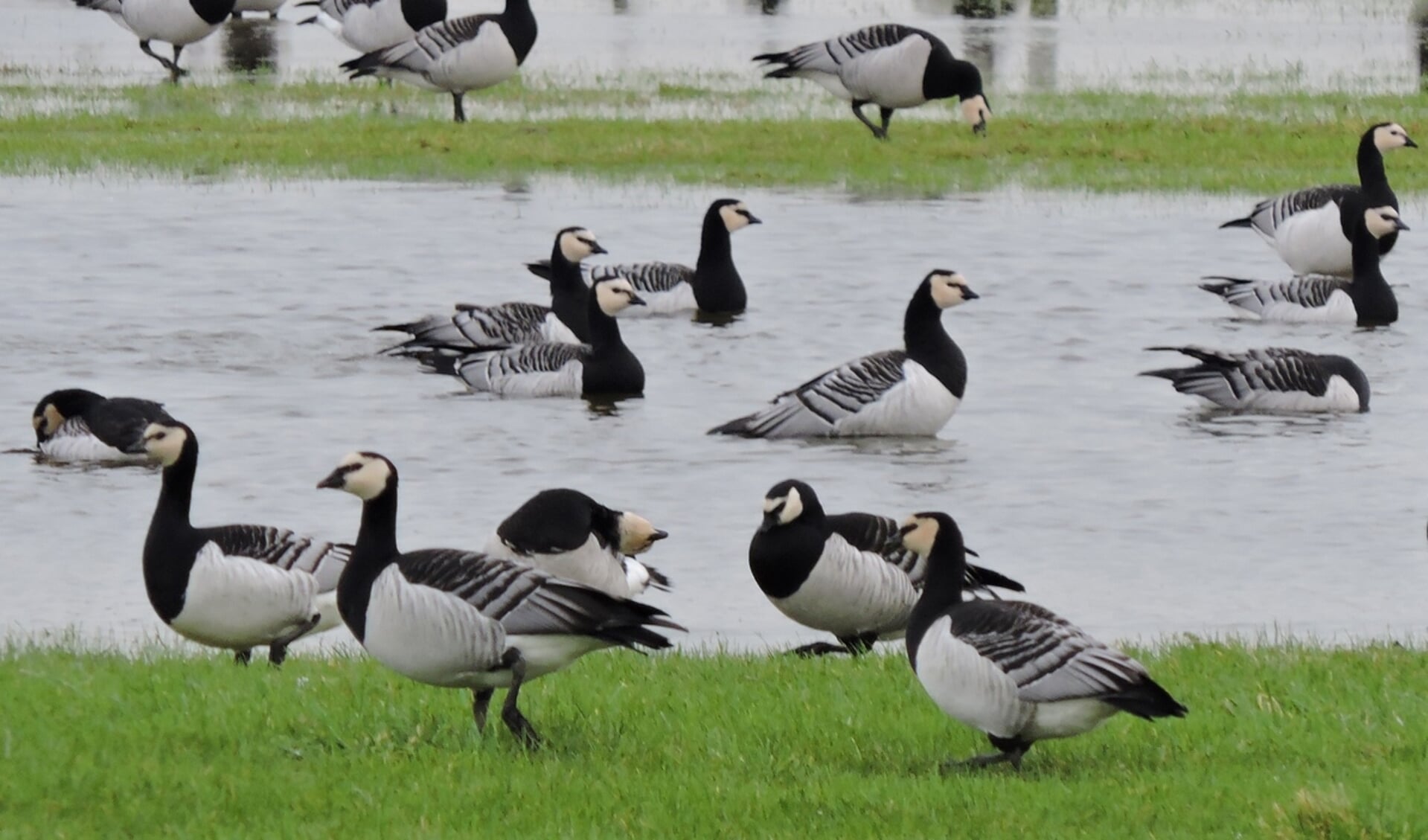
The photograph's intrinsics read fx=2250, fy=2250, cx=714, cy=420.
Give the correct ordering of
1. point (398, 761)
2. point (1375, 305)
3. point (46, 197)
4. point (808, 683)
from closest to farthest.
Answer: point (398, 761), point (808, 683), point (1375, 305), point (46, 197)

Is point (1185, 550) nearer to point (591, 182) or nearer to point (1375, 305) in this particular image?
point (1375, 305)

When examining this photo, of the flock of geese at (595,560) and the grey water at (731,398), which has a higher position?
the flock of geese at (595,560)

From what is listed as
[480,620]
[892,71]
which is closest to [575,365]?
[480,620]

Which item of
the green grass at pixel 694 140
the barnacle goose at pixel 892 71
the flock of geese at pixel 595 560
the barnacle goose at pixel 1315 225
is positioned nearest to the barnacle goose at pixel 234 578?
the flock of geese at pixel 595 560

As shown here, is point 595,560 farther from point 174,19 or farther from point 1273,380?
point 174,19

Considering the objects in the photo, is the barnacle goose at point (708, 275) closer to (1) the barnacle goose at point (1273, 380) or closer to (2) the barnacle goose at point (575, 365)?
(2) the barnacle goose at point (575, 365)

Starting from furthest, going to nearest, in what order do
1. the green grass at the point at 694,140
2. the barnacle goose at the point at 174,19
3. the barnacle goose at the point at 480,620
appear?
the barnacle goose at the point at 174,19, the green grass at the point at 694,140, the barnacle goose at the point at 480,620

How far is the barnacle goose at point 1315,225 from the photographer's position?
2309 cm

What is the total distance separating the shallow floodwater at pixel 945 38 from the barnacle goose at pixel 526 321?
17.2m

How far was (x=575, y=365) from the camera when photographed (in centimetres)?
1827

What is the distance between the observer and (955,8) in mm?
53031

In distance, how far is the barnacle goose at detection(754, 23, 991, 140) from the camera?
32.0 meters

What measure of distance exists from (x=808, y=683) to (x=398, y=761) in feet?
6.81

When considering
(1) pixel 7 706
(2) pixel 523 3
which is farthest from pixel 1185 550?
(2) pixel 523 3
